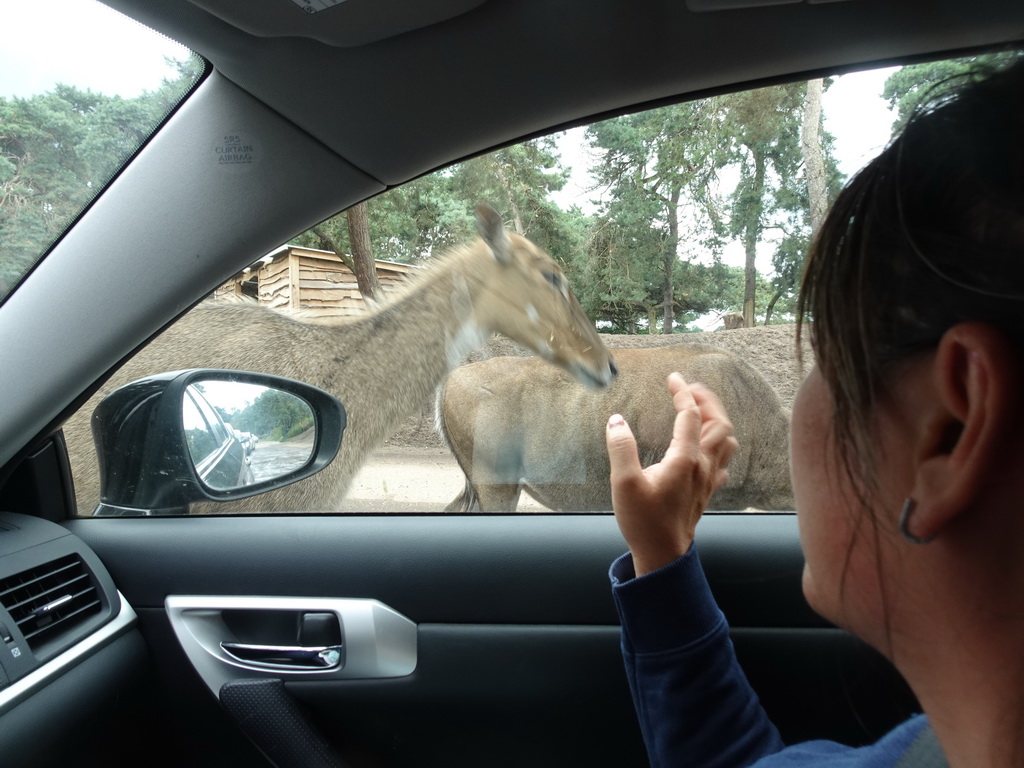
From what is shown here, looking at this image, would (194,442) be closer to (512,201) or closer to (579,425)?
(512,201)

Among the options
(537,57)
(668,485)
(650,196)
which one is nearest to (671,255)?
(650,196)

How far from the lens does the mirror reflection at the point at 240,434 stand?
2.57 meters

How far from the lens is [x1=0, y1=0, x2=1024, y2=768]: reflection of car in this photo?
1.75 m

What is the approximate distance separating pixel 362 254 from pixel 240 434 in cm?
81

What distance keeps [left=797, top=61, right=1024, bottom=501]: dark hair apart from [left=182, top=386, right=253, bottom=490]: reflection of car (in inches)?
88.6

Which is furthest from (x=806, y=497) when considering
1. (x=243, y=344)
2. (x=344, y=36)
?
(x=243, y=344)

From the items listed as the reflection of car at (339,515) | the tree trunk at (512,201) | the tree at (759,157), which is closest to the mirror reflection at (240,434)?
the reflection of car at (339,515)

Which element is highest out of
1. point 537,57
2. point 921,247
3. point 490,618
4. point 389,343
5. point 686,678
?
A: point 537,57

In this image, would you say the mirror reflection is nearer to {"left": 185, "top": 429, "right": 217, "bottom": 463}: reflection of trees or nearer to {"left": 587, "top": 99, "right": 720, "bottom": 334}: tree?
{"left": 185, "top": 429, "right": 217, "bottom": 463}: reflection of trees

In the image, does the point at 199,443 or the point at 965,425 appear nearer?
the point at 965,425

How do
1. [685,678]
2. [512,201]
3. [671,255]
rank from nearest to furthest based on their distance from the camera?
[685,678]
[671,255]
[512,201]

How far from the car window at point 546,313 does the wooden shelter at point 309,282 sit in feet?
0.04

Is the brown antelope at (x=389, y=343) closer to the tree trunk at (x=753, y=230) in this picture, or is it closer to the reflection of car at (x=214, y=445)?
the reflection of car at (x=214, y=445)

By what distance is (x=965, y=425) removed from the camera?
2.06 feet
